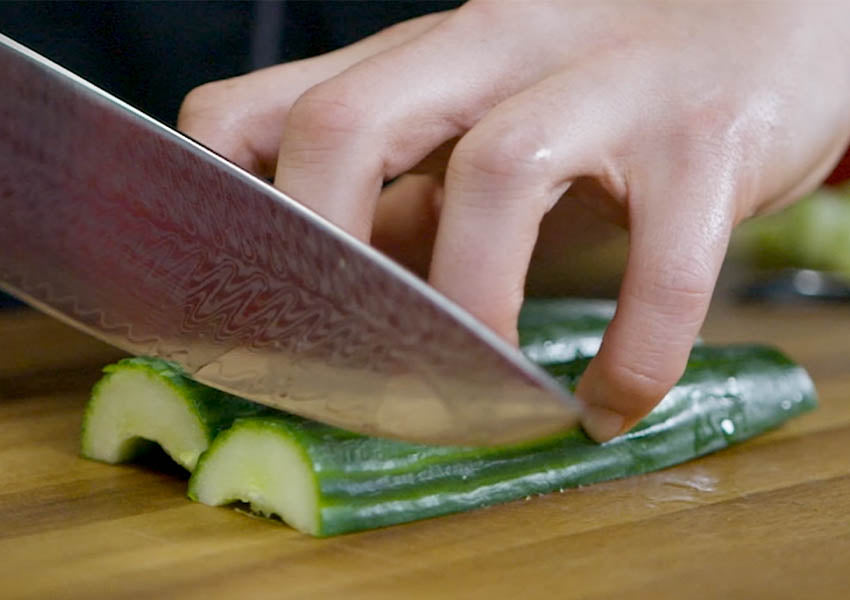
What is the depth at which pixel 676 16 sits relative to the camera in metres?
1.91

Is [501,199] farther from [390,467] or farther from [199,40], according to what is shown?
[199,40]

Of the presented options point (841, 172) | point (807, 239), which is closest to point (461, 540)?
point (841, 172)

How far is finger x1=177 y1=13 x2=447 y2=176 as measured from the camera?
1.94 meters

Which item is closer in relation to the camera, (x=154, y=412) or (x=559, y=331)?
(x=154, y=412)

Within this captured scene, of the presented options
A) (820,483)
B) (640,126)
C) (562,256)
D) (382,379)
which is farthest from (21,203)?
(562,256)

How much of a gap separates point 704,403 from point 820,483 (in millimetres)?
255

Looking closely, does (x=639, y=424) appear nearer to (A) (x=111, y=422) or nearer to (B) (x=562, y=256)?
(A) (x=111, y=422)

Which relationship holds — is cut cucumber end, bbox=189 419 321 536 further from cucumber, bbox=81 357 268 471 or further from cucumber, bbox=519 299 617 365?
cucumber, bbox=519 299 617 365

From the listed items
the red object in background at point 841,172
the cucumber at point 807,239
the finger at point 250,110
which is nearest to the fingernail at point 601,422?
the finger at point 250,110

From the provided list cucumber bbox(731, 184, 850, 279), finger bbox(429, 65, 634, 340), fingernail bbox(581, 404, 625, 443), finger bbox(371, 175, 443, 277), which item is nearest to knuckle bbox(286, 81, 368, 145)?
finger bbox(429, 65, 634, 340)

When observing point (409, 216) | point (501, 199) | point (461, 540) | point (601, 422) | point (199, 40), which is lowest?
point (461, 540)

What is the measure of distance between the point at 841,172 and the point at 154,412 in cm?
183

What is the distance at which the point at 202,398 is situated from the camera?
1.70 metres

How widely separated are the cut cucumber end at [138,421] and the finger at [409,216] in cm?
88
